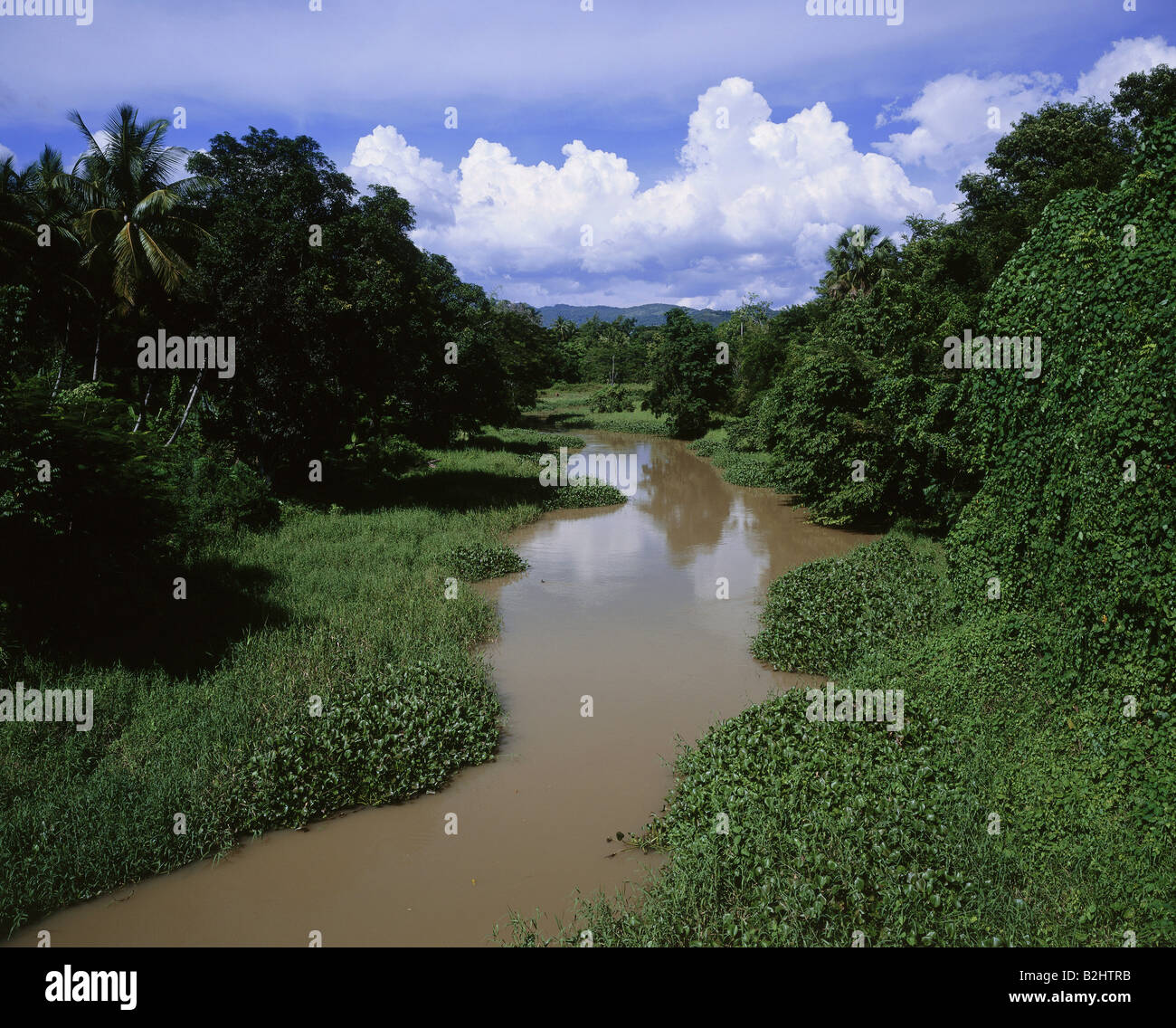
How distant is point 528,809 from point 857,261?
1423 inches

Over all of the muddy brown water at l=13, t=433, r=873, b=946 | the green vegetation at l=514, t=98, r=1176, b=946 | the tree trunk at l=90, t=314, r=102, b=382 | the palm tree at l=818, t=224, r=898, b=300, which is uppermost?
the palm tree at l=818, t=224, r=898, b=300

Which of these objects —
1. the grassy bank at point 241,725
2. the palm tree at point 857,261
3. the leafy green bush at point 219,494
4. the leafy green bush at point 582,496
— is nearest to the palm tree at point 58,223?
the leafy green bush at point 219,494

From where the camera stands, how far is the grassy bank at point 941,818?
5.34 metres

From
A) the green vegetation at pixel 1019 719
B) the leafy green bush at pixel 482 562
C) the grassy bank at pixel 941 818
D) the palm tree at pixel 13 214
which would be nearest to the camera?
the grassy bank at pixel 941 818

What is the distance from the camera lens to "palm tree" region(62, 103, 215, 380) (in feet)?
64.0

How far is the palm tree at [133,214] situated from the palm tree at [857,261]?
28.5 m

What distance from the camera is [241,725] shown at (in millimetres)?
8406

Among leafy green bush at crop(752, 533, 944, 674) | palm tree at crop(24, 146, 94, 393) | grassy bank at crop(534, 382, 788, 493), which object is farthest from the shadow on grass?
grassy bank at crop(534, 382, 788, 493)

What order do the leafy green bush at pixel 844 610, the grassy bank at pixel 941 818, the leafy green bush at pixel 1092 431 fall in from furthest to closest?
the leafy green bush at pixel 844 610 → the leafy green bush at pixel 1092 431 → the grassy bank at pixel 941 818

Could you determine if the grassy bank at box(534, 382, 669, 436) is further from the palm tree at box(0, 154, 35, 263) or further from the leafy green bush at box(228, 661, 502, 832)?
the leafy green bush at box(228, 661, 502, 832)

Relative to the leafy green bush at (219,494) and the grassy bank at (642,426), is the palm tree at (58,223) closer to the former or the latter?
the leafy green bush at (219,494)

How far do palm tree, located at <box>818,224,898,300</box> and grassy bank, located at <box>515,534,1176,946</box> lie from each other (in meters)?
31.1

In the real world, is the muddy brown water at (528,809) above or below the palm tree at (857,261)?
below

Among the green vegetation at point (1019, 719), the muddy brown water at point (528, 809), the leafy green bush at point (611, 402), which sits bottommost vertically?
the muddy brown water at point (528, 809)
